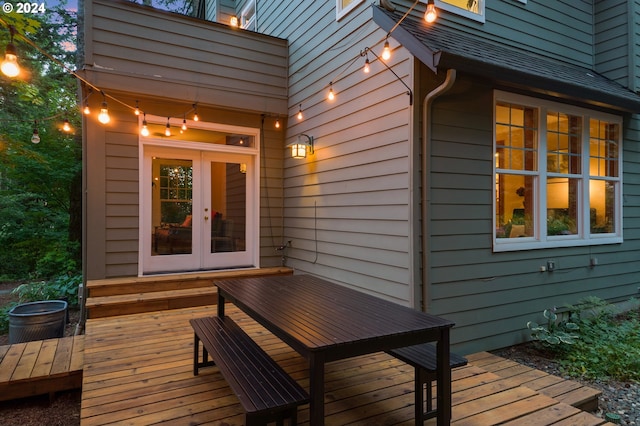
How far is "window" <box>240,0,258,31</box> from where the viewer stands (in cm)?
691

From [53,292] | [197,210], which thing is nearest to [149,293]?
[197,210]

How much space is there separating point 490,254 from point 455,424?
202 centimetres

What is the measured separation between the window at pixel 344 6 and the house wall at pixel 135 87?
1505 millimetres

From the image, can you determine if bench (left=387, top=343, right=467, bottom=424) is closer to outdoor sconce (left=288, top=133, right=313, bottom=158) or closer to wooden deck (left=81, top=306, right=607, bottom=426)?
wooden deck (left=81, top=306, right=607, bottom=426)

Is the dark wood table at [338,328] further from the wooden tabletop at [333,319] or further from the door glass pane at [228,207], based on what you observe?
the door glass pane at [228,207]

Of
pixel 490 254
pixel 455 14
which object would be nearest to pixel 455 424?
pixel 490 254

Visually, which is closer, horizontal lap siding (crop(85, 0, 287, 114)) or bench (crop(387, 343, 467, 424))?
bench (crop(387, 343, 467, 424))

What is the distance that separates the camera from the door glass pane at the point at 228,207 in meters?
5.23

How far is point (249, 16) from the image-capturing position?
7.26 metres

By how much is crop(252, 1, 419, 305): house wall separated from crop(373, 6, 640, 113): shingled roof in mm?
226

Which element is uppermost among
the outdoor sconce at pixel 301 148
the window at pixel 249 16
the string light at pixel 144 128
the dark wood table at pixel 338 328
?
the window at pixel 249 16

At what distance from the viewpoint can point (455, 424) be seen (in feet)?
6.72

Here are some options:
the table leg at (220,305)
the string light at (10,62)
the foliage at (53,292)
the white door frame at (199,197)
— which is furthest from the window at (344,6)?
the foliage at (53,292)

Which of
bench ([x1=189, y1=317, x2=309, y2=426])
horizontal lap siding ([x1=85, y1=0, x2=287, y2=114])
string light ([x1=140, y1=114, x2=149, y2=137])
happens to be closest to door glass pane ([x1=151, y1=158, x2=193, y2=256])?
string light ([x1=140, y1=114, x2=149, y2=137])
